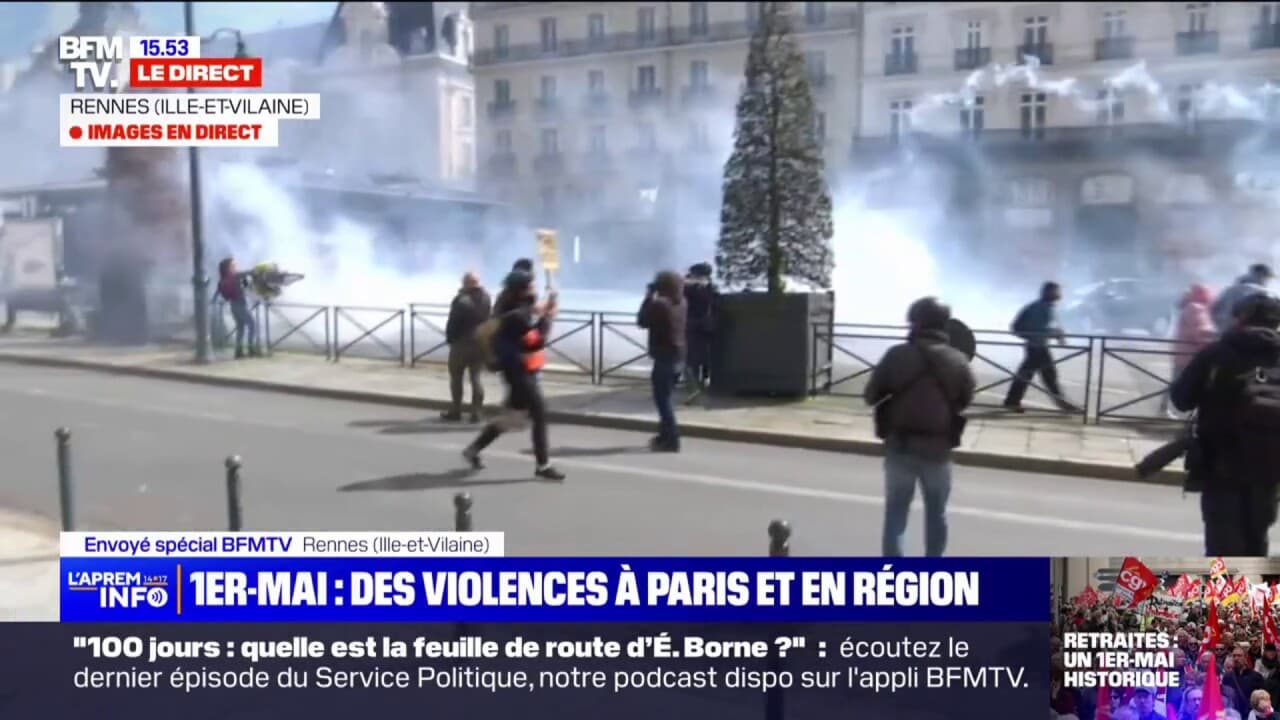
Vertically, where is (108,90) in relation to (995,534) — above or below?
above

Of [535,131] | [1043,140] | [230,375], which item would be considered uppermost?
[1043,140]

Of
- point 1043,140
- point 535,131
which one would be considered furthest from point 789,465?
point 1043,140

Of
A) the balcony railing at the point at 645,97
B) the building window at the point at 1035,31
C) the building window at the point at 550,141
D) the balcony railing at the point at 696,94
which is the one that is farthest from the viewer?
the balcony railing at the point at 696,94

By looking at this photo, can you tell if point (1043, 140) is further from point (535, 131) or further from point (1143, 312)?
point (535, 131)

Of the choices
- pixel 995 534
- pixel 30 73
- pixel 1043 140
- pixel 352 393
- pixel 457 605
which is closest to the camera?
pixel 457 605

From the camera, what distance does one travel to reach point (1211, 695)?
11.7ft

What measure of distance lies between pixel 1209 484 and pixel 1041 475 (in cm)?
349

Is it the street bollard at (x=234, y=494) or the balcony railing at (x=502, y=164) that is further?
the balcony railing at (x=502, y=164)

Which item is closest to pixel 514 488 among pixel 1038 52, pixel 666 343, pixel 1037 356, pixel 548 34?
pixel 666 343

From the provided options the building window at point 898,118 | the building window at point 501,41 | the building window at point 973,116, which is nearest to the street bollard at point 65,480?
the building window at point 501,41

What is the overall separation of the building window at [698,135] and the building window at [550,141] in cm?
853

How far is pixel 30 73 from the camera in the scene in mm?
4324

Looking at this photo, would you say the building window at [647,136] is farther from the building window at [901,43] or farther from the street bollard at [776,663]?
→ the street bollard at [776,663]

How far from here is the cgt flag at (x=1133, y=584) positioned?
368cm
